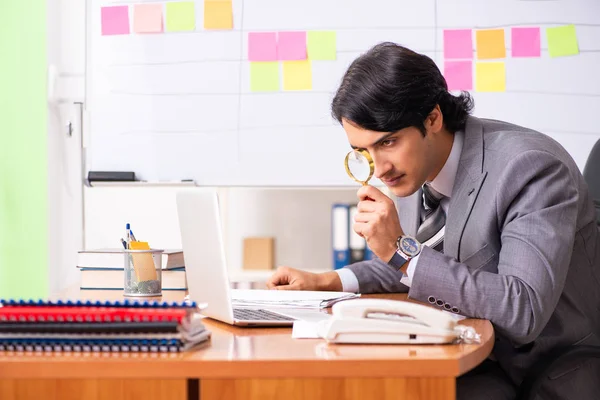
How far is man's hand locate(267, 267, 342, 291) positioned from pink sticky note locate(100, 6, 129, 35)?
161 centimetres

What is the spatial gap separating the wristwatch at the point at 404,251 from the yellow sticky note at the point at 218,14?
1779mm

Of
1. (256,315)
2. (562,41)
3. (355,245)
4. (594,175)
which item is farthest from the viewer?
(355,245)

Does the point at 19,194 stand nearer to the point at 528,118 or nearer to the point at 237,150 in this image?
the point at 237,150

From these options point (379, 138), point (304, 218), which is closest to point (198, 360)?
point (379, 138)

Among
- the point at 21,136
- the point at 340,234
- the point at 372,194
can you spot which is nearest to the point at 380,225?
the point at 372,194

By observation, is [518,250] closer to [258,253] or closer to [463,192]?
[463,192]

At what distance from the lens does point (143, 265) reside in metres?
1.72

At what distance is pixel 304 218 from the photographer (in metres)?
3.52

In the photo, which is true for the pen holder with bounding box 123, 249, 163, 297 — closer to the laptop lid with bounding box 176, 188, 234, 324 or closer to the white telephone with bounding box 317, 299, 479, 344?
the laptop lid with bounding box 176, 188, 234, 324

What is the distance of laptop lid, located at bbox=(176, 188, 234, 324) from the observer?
1245 mm

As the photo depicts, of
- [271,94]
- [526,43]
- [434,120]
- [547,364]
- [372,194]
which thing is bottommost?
[547,364]

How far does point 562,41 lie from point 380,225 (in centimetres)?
176

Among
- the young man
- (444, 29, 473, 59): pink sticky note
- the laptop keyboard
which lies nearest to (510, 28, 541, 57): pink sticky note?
(444, 29, 473, 59): pink sticky note

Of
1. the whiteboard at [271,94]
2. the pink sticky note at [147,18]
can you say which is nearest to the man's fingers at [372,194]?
the whiteboard at [271,94]
